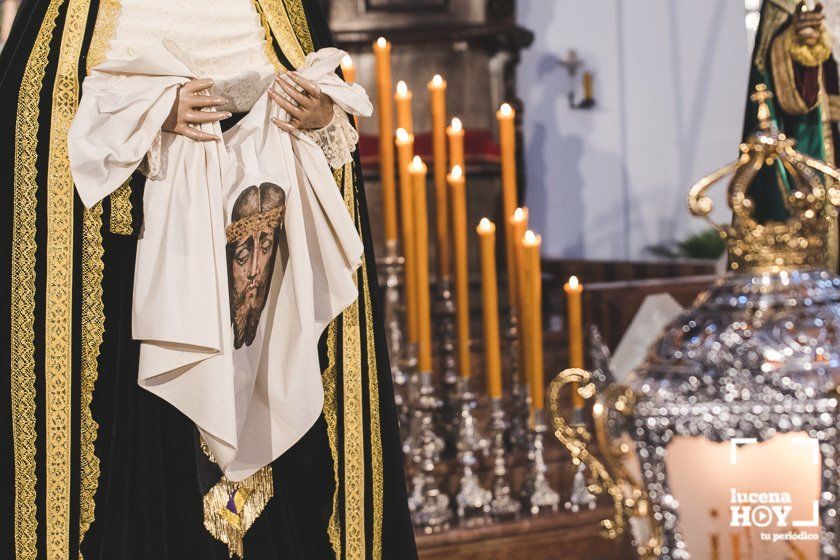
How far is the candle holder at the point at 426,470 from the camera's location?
2.61m

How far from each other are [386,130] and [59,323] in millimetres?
1046

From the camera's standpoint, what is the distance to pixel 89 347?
1978 mm

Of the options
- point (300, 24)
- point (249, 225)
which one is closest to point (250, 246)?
point (249, 225)

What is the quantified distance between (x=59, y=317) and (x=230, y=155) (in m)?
0.42

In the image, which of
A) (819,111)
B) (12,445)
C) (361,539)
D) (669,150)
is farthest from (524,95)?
(12,445)

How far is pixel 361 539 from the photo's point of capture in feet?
7.39

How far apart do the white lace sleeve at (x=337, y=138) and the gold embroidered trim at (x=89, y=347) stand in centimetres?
45

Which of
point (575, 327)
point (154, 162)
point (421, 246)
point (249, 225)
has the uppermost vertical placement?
point (154, 162)

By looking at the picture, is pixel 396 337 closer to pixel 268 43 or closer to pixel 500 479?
pixel 500 479

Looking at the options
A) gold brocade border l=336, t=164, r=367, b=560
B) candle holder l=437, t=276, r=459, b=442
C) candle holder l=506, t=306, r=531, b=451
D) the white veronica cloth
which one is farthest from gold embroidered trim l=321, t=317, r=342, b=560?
candle holder l=506, t=306, r=531, b=451

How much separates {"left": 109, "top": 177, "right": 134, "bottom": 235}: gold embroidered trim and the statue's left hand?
29 centimetres

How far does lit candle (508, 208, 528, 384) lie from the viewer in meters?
2.74

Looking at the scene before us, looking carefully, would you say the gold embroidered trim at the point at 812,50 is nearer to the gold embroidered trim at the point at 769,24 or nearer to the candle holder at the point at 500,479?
the gold embroidered trim at the point at 769,24

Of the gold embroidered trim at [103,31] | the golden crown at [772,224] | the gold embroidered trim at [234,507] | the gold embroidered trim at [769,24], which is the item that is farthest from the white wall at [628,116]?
the golden crown at [772,224]
